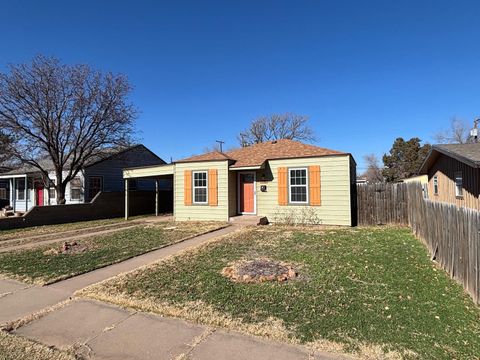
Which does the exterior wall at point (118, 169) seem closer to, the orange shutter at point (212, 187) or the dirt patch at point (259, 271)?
the orange shutter at point (212, 187)

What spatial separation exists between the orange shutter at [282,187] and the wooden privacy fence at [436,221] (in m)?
3.00

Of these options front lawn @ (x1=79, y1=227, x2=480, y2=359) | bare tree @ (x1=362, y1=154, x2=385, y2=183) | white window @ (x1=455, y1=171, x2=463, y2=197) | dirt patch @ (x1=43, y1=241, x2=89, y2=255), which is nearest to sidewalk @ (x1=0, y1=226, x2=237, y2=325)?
front lawn @ (x1=79, y1=227, x2=480, y2=359)

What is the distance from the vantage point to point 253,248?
802cm

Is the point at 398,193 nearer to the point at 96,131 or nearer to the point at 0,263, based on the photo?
the point at 0,263

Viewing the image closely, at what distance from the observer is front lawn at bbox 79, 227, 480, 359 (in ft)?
10.8

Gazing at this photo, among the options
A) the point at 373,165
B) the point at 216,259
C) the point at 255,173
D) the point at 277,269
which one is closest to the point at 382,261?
the point at 277,269

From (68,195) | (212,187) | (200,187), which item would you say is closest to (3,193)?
(68,195)

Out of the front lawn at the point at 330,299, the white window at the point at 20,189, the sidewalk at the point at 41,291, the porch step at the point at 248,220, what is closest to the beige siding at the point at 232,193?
the porch step at the point at 248,220

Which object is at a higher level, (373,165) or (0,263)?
(373,165)

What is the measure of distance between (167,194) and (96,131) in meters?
6.34

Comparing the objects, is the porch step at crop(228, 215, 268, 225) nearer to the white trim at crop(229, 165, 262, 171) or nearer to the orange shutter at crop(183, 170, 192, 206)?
the white trim at crop(229, 165, 262, 171)

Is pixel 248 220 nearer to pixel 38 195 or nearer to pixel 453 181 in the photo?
pixel 453 181

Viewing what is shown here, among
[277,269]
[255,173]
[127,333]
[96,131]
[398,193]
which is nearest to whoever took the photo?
[127,333]

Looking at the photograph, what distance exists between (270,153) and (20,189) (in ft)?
69.4
